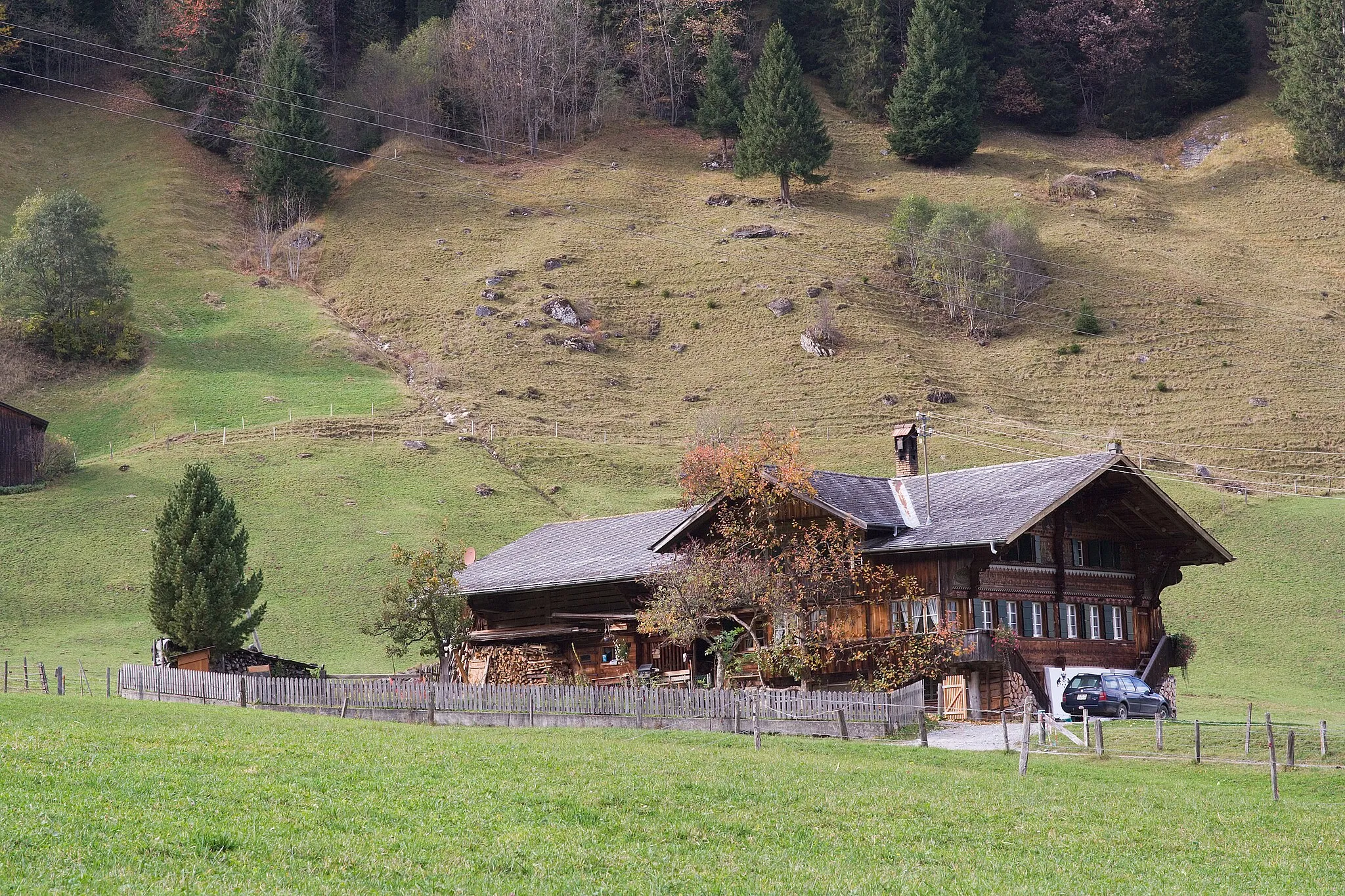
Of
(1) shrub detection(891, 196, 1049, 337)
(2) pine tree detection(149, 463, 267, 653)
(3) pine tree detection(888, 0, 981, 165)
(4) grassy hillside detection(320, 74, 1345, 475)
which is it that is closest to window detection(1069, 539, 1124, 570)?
(2) pine tree detection(149, 463, 267, 653)

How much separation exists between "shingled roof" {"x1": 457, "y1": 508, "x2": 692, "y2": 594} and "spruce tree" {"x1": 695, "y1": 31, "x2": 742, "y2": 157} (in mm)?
85516

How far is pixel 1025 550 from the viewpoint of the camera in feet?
142

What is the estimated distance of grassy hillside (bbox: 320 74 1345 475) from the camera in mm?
93500

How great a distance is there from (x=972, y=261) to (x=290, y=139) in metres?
61.1

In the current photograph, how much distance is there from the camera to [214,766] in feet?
66.2

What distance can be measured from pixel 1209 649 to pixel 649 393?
4745cm

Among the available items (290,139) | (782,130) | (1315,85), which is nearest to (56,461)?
(290,139)

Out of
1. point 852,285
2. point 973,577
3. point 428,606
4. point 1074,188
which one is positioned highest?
point 1074,188

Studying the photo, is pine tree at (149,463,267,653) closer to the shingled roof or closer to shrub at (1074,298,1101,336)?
the shingled roof

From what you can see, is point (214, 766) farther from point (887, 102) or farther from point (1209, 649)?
point (887, 102)

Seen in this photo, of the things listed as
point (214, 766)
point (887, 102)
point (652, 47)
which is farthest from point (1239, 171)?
point (214, 766)

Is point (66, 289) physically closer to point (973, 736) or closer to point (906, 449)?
point (906, 449)

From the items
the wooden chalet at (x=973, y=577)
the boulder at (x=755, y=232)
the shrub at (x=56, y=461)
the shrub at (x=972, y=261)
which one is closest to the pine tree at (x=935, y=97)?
the shrub at (x=972, y=261)

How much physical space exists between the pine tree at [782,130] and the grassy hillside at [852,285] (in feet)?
8.83
